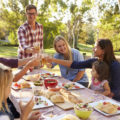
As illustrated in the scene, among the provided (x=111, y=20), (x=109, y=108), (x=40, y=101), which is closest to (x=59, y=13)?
(x=111, y=20)

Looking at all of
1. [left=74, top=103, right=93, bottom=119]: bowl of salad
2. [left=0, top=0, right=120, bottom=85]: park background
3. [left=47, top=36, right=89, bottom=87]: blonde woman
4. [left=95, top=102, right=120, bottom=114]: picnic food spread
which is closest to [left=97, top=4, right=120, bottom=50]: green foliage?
[left=0, top=0, right=120, bottom=85]: park background

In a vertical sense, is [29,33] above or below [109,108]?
above

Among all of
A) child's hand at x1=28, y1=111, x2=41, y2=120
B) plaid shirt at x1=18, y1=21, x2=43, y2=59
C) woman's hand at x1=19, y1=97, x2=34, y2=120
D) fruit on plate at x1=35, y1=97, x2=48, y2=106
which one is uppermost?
plaid shirt at x1=18, y1=21, x2=43, y2=59

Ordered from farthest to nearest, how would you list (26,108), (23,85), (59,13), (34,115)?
(59,13) → (23,85) → (34,115) → (26,108)

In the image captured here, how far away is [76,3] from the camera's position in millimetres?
17312

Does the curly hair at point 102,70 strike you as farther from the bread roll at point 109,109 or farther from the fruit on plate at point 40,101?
the fruit on plate at point 40,101

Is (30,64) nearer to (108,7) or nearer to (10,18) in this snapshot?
(108,7)

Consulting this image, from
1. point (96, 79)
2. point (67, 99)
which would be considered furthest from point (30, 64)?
point (96, 79)

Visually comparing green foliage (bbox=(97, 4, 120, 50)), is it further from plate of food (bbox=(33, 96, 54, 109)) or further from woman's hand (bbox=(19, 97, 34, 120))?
woman's hand (bbox=(19, 97, 34, 120))

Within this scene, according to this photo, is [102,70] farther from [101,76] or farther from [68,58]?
[68,58]

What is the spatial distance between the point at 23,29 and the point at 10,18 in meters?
11.9

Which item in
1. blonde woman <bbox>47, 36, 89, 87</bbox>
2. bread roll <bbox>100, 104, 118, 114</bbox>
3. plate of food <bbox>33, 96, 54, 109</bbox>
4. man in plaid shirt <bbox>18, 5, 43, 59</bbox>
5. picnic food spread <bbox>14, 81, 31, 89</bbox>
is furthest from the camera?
man in plaid shirt <bbox>18, 5, 43, 59</bbox>

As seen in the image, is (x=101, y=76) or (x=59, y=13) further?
(x=59, y=13)

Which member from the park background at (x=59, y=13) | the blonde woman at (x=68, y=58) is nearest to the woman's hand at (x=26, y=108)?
the blonde woman at (x=68, y=58)
